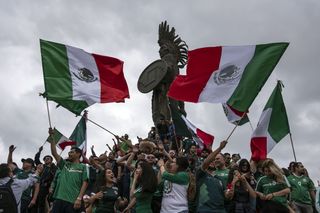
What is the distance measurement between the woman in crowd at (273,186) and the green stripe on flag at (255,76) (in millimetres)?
1177

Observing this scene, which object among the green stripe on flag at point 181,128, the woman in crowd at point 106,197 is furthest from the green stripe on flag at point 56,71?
the green stripe on flag at point 181,128

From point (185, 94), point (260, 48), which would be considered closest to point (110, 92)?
point (185, 94)

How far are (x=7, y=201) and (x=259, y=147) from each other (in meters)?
4.98

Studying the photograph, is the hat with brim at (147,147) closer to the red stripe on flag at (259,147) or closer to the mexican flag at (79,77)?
the mexican flag at (79,77)

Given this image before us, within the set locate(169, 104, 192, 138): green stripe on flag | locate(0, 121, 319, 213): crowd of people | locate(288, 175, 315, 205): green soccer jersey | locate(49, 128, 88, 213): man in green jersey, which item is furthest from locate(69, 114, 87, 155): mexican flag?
locate(288, 175, 315, 205): green soccer jersey

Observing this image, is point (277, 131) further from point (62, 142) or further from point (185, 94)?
point (62, 142)

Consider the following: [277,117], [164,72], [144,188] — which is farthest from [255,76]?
[164,72]

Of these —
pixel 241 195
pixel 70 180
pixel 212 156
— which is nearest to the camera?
pixel 212 156

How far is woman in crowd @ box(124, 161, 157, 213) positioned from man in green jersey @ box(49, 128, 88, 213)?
1.21 m

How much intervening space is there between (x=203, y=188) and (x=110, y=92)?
4102 mm

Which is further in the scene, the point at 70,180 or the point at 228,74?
the point at 228,74

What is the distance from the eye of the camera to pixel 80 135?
552 inches

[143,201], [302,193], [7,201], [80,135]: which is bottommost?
[7,201]

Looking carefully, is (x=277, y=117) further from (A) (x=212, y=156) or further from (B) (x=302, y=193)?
(A) (x=212, y=156)
